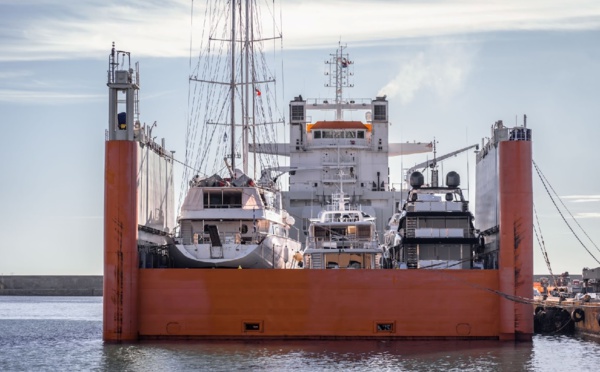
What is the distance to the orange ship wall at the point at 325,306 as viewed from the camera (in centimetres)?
4200

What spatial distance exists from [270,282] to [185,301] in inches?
122

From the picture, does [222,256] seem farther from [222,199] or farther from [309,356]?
[309,356]

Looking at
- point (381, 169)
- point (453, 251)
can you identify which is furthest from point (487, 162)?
point (381, 169)

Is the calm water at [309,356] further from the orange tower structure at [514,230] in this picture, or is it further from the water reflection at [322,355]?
the orange tower structure at [514,230]

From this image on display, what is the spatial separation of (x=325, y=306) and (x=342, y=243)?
7.69 m

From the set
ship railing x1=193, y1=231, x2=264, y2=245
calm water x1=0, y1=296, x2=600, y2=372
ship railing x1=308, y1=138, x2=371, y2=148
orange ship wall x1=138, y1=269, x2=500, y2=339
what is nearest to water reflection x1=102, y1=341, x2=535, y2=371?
calm water x1=0, y1=296, x2=600, y2=372

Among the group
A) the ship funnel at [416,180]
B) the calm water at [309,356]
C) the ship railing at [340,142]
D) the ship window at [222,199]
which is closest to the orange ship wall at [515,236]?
the calm water at [309,356]

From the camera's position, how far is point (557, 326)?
175 feet

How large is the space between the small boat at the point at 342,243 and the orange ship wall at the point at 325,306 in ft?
22.4

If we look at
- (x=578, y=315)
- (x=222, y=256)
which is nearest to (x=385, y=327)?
(x=222, y=256)

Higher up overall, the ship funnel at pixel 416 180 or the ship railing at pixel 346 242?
the ship funnel at pixel 416 180

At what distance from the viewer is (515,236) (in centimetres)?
4256

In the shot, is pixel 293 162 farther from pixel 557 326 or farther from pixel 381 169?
pixel 557 326

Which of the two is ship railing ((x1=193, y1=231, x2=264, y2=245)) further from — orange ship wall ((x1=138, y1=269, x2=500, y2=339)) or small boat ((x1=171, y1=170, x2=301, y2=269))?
orange ship wall ((x1=138, y1=269, x2=500, y2=339))
